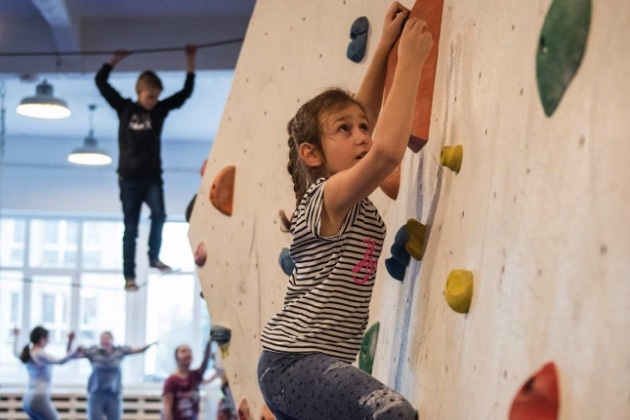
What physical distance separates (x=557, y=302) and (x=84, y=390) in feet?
30.9

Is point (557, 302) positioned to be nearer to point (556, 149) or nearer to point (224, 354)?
point (556, 149)

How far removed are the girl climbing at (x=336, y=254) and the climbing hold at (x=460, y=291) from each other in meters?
0.17

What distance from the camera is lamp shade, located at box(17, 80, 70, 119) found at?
21.7 feet

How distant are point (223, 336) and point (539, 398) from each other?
168 cm

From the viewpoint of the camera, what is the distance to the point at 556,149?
1.24m

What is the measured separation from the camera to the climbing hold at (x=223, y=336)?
2.79m

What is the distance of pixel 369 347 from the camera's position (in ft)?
6.52

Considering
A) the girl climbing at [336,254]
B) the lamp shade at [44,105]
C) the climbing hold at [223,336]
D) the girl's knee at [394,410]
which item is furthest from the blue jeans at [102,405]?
the girl's knee at [394,410]

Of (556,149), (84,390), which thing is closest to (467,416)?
(556,149)

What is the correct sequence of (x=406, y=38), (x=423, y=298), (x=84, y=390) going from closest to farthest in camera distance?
(x=406, y=38) → (x=423, y=298) → (x=84, y=390)

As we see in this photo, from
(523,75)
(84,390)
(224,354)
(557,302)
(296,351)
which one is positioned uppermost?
(523,75)

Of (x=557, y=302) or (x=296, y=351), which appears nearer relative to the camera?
(x=557, y=302)

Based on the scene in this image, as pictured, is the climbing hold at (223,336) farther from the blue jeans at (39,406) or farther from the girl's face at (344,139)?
the blue jeans at (39,406)

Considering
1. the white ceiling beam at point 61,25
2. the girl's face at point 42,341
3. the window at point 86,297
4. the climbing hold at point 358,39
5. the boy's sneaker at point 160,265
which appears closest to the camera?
the climbing hold at point 358,39
